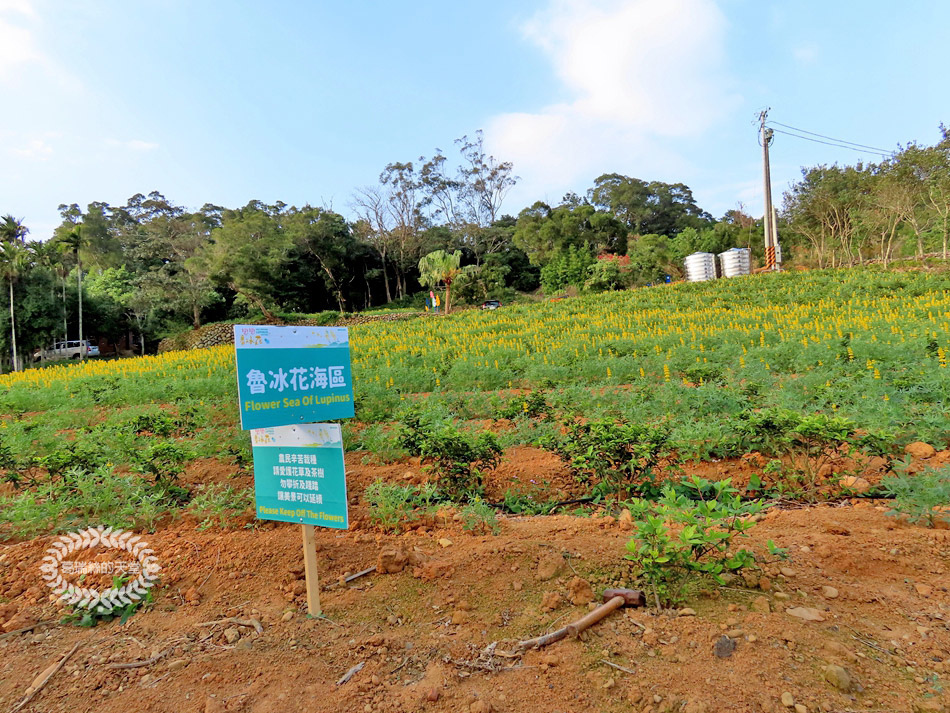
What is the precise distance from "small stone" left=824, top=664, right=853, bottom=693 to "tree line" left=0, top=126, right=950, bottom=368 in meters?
22.2

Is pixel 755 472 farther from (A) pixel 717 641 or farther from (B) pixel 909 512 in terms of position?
(A) pixel 717 641

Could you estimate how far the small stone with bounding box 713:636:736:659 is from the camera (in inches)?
62.1

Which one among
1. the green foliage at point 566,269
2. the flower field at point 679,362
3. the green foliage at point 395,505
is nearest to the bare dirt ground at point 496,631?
the green foliage at point 395,505

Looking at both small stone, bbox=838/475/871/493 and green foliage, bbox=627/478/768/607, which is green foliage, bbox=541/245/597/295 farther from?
green foliage, bbox=627/478/768/607

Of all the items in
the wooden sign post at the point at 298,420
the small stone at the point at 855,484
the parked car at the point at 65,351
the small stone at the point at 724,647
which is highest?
the parked car at the point at 65,351

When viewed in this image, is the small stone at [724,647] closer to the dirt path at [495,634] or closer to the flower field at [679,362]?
the dirt path at [495,634]

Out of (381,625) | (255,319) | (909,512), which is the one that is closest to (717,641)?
(381,625)

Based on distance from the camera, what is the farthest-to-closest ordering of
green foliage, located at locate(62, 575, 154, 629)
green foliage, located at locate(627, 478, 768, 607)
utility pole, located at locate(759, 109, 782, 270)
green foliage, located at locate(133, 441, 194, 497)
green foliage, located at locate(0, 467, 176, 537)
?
utility pole, located at locate(759, 109, 782, 270), green foliage, located at locate(133, 441, 194, 497), green foliage, located at locate(0, 467, 176, 537), green foliage, located at locate(62, 575, 154, 629), green foliage, located at locate(627, 478, 768, 607)

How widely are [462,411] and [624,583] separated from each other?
374 cm

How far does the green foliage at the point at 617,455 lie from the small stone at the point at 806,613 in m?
1.28

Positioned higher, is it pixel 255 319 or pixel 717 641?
pixel 255 319

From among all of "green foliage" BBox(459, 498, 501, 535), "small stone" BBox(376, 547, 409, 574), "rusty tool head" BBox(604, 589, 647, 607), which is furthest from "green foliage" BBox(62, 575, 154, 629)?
"rusty tool head" BBox(604, 589, 647, 607)

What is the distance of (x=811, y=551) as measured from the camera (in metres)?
2.19

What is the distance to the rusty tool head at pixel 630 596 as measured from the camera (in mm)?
1911
